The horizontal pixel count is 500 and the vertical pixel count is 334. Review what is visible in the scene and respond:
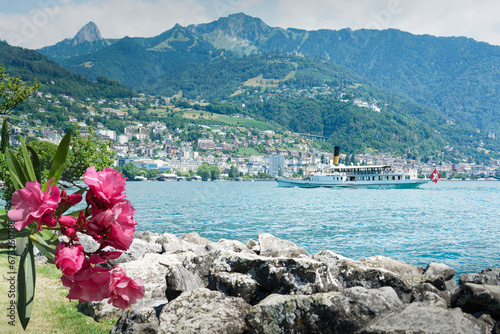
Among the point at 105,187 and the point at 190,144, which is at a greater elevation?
the point at 190,144

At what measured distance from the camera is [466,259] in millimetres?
15688

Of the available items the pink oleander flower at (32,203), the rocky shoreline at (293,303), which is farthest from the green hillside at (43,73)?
the pink oleander flower at (32,203)

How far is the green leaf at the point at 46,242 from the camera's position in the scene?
5.44 ft

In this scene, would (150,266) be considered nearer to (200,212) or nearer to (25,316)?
(25,316)

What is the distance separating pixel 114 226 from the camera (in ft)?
4.22

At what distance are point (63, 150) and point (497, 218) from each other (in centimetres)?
3640

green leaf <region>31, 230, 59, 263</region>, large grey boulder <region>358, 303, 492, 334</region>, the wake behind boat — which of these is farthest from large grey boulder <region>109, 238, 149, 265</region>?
the wake behind boat

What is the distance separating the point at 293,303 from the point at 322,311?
0.33m

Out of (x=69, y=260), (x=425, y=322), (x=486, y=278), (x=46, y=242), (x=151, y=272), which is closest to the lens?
(x=69, y=260)

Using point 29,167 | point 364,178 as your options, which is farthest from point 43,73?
point 29,167

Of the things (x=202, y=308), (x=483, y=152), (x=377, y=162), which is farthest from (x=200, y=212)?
(x=483, y=152)

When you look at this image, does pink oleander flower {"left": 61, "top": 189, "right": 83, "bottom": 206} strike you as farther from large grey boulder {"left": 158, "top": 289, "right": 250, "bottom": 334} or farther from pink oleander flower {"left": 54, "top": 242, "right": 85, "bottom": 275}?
large grey boulder {"left": 158, "top": 289, "right": 250, "bottom": 334}

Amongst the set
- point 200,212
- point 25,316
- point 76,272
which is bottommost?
point 200,212

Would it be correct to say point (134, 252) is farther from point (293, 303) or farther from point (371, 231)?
point (371, 231)
